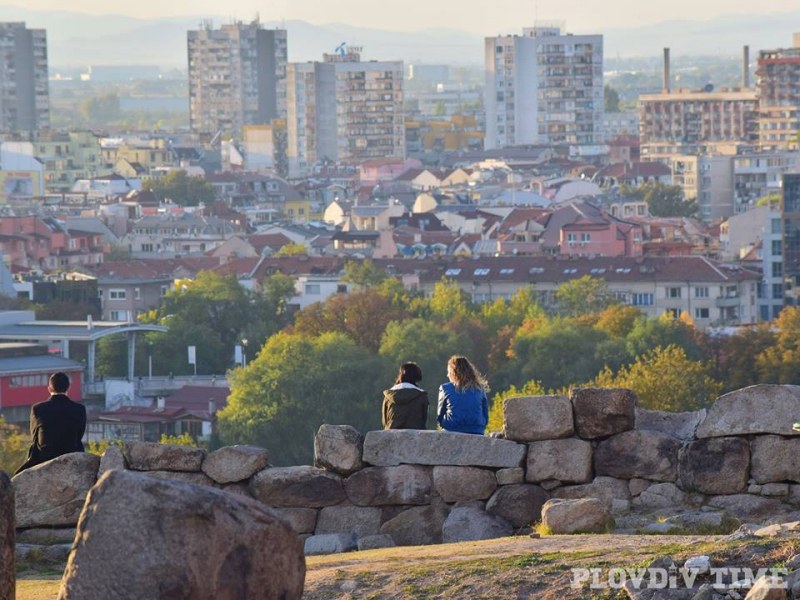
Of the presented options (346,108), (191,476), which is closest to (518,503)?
(191,476)

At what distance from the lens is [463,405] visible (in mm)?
12695

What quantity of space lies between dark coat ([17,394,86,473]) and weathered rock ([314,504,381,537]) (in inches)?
49.2

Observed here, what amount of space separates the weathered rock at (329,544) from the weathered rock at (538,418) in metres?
0.98

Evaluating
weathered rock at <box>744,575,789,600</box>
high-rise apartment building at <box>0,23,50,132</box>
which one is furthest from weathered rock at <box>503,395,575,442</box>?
high-rise apartment building at <box>0,23,50,132</box>

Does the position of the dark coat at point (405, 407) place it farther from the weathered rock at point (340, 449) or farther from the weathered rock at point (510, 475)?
the weathered rock at point (510, 475)

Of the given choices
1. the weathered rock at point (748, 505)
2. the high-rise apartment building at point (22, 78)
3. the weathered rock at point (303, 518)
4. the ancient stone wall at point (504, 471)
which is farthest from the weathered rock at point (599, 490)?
the high-rise apartment building at point (22, 78)

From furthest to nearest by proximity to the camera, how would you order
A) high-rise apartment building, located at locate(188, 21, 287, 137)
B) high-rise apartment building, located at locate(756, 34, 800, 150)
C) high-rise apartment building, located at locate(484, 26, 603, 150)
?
1. high-rise apartment building, located at locate(188, 21, 287, 137)
2. high-rise apartment building, located at locate(484, 26, 603, 150)
3. high-rise apartment building, located at locate(756, 34, 800, 150)

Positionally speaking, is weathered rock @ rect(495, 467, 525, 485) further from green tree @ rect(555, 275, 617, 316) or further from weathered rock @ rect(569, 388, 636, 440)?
green tree @ rect(555, 275, 617, 316)

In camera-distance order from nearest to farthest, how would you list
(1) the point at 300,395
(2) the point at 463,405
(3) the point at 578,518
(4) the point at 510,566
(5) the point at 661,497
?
(4) the point at 510,566
(3) the point at 578,518
(5) the point at 661,497
(2) the point at 463,405
(1) the point at 300,395

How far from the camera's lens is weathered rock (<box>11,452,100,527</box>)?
11891 millimetres

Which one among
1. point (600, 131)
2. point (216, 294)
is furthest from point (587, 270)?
point (600, 131)

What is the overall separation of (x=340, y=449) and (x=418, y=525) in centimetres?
53

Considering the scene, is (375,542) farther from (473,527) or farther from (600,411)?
(600,411)

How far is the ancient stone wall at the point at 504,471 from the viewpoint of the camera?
11.9 meters
